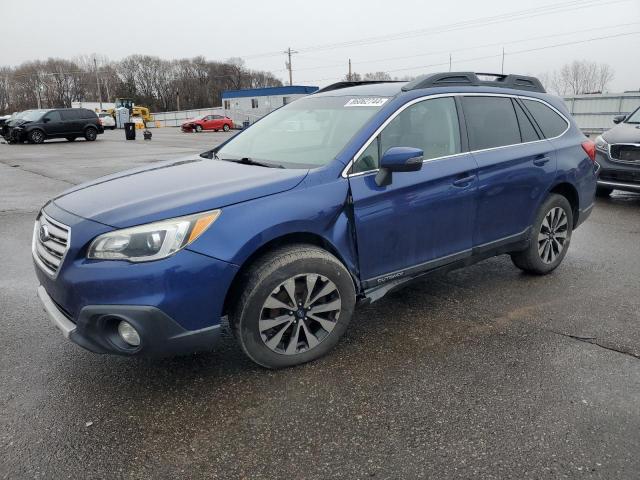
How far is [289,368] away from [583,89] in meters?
95.5

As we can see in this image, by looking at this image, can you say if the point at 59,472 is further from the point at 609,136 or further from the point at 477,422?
the point at 609,136

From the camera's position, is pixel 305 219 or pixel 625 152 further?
pixel 625 152

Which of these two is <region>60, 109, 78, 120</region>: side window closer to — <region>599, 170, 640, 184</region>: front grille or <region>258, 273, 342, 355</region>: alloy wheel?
<region>599, 170, 640, 184</region>: front grille

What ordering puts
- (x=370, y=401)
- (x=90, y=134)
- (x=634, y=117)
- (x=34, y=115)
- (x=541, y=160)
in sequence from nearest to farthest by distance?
1. (x=370, y=401)
2. (x=541, y=160)
3. (x=634, y=117)
4. (x=34, y=115)
5. (x=90, y=134)

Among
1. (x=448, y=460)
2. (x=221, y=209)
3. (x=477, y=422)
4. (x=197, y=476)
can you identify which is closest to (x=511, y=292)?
(x=477, y=422)

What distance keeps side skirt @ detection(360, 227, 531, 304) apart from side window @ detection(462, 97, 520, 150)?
0.79 meters

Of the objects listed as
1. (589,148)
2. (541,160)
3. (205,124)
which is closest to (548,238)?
(541,160)

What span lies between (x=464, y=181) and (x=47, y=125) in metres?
28.0

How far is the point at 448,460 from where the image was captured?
7.66 ft

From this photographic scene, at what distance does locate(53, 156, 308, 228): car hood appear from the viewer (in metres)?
2.69

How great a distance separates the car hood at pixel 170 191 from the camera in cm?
269

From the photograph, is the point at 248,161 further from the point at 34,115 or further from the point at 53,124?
the point at 34,115

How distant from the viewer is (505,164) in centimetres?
402

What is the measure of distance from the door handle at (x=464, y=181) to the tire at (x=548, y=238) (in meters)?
1.03
